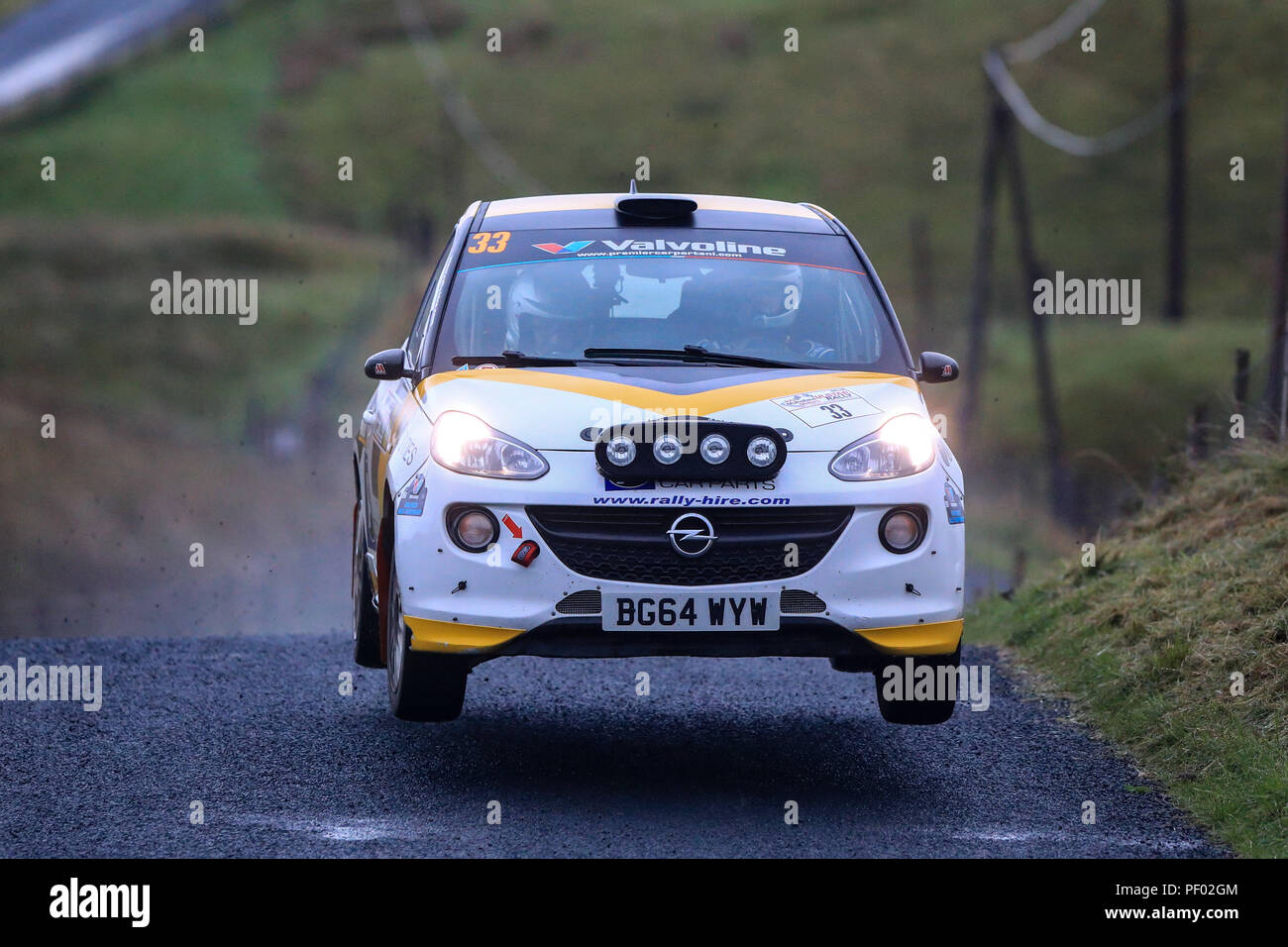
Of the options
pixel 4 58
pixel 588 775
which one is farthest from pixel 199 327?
pixel 588 775

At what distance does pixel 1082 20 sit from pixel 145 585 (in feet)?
197

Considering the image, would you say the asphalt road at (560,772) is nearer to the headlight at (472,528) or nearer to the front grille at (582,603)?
the front grille at (582,603)

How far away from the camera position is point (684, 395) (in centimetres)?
711

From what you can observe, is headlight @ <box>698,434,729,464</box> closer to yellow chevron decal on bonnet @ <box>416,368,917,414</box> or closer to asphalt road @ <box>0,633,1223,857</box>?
yellow chevron decal on bonnet @ <box>416,368,917,414</box>

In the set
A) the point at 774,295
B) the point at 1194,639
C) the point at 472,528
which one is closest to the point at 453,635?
the point at 472,528

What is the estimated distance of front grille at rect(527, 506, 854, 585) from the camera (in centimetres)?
678

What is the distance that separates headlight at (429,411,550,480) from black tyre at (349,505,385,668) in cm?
205

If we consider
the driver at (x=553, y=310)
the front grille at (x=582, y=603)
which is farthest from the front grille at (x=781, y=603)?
the driver at (x=553, y=310)

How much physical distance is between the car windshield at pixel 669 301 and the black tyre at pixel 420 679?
42.3 inches

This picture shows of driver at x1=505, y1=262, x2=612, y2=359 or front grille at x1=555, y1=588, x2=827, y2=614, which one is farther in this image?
driver at x1=505, y1=262, x2=612, y2=359

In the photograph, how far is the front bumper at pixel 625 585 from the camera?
6770 mm

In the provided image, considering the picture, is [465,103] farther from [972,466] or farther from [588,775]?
[588,775]

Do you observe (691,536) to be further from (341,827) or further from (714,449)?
(341,827)

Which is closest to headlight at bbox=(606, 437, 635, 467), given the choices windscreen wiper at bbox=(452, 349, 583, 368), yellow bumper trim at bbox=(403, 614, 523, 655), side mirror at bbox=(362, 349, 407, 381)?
yellow bumper trim at bbox=(403, 614, 523, 655)
